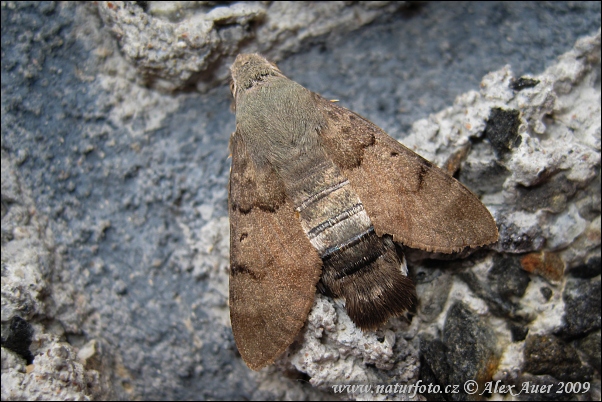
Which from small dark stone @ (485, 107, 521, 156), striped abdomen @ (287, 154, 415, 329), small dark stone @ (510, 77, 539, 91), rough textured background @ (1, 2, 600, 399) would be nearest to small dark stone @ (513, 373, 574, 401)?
rough textured background @ (1, 2, 600, 399)

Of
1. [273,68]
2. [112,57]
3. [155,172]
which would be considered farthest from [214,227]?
[112,57]

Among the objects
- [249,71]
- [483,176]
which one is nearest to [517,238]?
[483,176]

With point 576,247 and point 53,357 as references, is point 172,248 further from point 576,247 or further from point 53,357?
point 576,247

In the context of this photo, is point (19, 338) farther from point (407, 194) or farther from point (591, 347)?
point (591, 347)

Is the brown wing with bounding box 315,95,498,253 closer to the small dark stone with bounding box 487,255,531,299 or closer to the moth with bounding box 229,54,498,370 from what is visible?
the moth with bounding box 229,54,498,370

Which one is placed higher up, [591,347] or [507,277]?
[507,277]

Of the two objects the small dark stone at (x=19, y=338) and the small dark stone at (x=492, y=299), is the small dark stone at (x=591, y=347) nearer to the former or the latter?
the small dark stone at (x=492, y=299)
